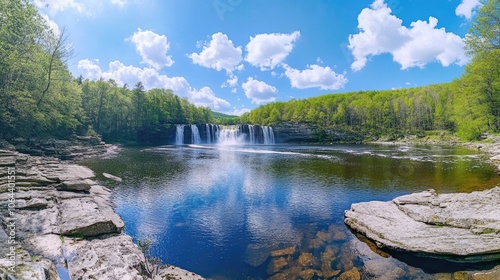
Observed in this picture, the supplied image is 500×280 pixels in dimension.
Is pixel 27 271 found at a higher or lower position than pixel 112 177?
higher

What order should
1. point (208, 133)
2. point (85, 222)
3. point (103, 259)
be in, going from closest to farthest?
point (103, 259), point (85, 222), point (208, 133)

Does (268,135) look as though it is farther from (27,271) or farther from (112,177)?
(27,271)

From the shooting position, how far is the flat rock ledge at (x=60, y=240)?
7.16 m

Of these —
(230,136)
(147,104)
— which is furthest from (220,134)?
(147,104)

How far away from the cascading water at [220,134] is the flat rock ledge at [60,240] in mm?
70057

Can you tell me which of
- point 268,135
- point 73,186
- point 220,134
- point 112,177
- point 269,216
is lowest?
point 269,216

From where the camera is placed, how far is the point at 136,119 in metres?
81.1

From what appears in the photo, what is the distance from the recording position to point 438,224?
12133 mm

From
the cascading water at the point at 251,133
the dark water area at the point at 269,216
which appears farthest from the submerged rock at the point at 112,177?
the cascading water at the point at 251,133

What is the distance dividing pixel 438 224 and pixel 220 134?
79.4 meters

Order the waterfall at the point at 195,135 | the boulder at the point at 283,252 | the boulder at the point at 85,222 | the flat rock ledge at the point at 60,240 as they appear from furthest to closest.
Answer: the waterfall at the point at 195,135, the boulder at the point at 283,252, the boulder at the point at 85,222, the flat rock ledge at the point at 60,240

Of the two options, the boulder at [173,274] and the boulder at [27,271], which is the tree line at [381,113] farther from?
the boulder at [27,271]

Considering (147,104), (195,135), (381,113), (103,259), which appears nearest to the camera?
(103,259)

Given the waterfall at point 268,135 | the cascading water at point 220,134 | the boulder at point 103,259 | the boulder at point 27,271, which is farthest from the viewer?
the waterfall at point 268,135
